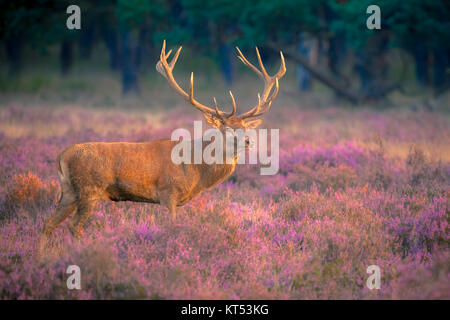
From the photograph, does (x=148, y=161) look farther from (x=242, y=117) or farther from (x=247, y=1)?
(x=247, y=1)

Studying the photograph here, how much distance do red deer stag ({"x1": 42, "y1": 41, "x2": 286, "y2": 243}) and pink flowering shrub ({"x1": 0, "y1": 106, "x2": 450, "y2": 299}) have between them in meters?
0.27

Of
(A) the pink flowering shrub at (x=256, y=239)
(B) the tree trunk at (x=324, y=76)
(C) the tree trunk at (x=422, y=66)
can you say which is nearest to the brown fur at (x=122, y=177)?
(A) the pink flowering shrub at (x=256, y=239)

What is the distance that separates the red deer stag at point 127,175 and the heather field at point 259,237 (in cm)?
28

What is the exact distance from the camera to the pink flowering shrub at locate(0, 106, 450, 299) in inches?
174

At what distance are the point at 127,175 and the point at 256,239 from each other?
1.59 m

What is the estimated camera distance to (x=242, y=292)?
14.4 feet

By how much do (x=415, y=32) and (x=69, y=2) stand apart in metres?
15.8

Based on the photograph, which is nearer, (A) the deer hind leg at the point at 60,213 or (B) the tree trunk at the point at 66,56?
(A) the deer hind leg at the point at 60,213

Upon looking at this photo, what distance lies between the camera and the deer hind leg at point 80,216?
5395 mm

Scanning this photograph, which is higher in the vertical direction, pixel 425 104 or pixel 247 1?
pixel 247 1

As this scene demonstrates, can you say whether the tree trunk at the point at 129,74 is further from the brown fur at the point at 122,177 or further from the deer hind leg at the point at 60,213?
the deer hind leg at the point at 60,213

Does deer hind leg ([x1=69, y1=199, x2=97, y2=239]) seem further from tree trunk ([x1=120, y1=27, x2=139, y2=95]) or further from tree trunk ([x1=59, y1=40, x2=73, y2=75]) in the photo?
tree trunk ([x1=59, y1=40, x2=73, y2=75])
